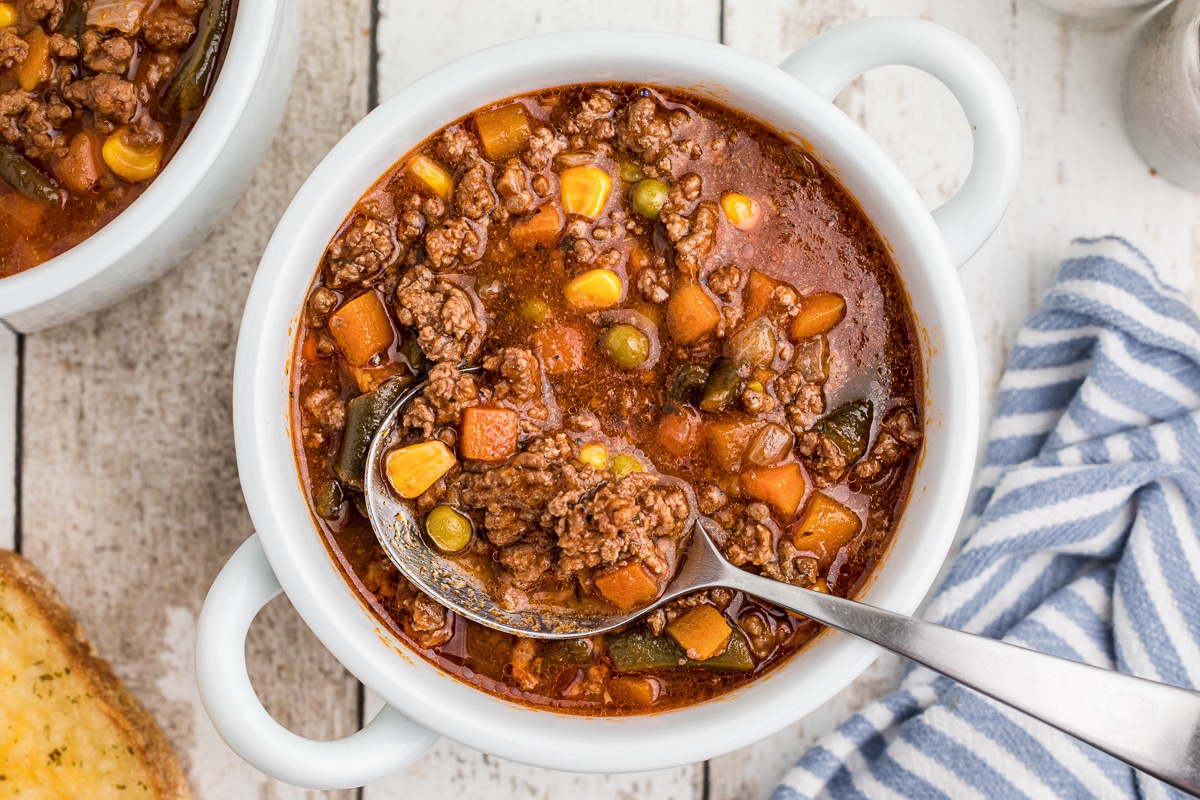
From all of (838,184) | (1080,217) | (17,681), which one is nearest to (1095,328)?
(1080,217)

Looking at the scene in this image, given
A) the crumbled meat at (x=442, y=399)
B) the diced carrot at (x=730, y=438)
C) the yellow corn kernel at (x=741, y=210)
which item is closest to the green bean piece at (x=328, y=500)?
the crumbled meat at (x=442, y=399)

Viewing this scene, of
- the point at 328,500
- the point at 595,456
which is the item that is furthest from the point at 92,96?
the point at 595,456

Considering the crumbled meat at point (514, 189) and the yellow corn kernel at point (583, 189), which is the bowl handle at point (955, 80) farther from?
the crumbled meat at point (514, 189)

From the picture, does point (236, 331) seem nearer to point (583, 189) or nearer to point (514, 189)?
point (514, 189)

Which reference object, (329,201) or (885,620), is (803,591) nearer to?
(885,620)

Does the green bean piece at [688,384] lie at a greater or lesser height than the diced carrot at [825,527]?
greater

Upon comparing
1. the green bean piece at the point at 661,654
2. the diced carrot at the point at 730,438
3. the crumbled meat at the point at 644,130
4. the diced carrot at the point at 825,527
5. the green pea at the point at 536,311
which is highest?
the crumbled meat at the point at 644,130
